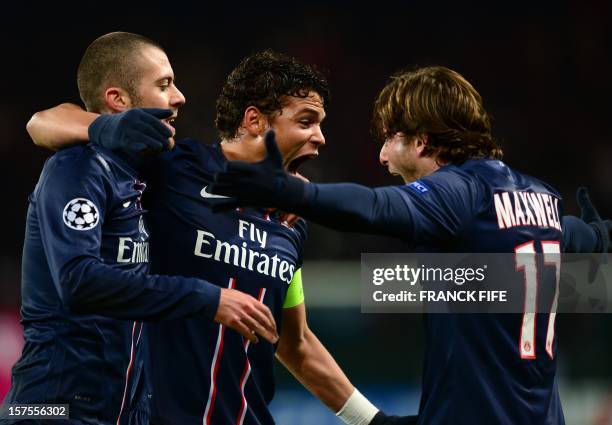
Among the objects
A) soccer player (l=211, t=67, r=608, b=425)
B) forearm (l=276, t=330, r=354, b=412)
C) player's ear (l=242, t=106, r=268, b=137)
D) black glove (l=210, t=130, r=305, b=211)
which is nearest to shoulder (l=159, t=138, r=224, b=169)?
player's ear (l=242, t=106, r=268, b=137)

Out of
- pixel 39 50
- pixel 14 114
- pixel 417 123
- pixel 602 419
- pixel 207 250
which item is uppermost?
pixel 39 50

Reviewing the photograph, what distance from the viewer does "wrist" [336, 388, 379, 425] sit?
11.7 feet

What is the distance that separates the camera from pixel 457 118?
3.01m

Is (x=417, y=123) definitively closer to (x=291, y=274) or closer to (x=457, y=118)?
(x=457, y=118)

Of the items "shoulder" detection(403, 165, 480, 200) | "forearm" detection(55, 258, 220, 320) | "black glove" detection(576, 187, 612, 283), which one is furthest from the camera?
"black glove" detection(576, 187, 612, 283)

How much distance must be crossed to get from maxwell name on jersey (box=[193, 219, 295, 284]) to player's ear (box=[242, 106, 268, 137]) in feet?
1.52

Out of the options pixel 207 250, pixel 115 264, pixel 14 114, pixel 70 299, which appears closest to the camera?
pixel 70 299

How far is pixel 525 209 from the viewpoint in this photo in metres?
2.82

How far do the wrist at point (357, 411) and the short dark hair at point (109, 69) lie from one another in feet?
5.16

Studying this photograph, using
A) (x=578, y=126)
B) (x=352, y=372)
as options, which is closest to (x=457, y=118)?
(x=352, y=372)

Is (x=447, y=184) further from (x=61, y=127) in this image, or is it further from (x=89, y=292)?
(x=61, y=127)

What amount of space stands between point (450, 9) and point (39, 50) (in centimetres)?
444

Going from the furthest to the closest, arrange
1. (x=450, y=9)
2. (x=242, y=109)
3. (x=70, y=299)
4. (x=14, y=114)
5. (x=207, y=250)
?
(x=450, y=9) < (x=14, y=114) < (x=242, y=109) < (x=207, y=250) < (x=70, y=299)

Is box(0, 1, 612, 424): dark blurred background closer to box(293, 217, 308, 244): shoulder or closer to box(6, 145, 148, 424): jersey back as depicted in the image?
box(293, 217, 308, 244): shoulder
